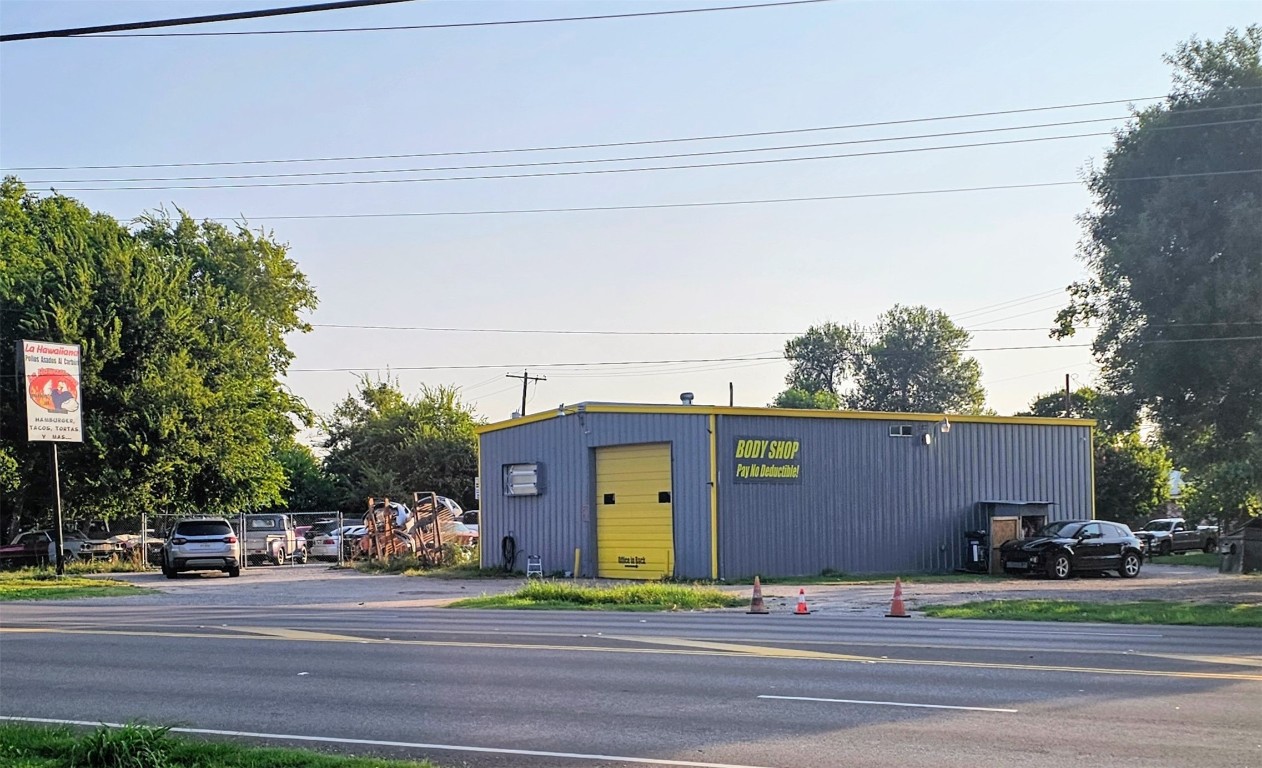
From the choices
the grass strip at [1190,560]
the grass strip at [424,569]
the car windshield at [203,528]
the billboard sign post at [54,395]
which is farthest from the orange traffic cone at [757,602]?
the grass strip at [1190,560]

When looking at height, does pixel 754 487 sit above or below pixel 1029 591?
above

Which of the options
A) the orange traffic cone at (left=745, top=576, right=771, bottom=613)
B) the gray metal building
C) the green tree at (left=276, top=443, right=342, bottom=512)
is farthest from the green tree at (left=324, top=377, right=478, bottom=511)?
the orange traffic cone at (left=745, top=576, right=771, bottom=613)

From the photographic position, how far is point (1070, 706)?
35.7ft

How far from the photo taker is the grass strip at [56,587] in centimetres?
2961

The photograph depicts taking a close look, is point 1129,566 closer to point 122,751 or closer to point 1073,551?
point 1073,551

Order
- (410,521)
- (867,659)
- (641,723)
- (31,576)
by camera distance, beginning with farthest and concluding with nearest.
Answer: (410,521), (31,576), (867,659), (641,723)

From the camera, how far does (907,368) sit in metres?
110

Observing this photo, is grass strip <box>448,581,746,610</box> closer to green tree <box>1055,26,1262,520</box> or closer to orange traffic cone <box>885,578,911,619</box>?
orange traffic cone <box>885,578,911,619</box>

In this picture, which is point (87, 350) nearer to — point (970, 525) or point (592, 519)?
point (592, 519)

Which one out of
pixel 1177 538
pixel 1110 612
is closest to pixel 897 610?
pixel 1110 612

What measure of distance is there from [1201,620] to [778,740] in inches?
559

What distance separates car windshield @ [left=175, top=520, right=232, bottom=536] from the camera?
37094 millimetres

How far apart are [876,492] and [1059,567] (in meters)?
4.94

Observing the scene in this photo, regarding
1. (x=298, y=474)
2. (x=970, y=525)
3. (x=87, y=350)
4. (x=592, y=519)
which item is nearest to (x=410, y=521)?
(x=592, y=519)
